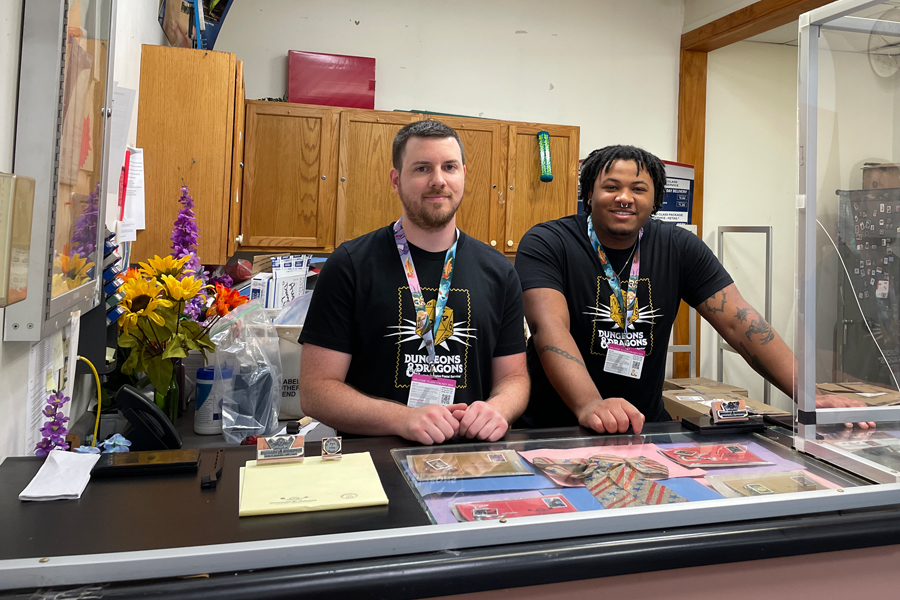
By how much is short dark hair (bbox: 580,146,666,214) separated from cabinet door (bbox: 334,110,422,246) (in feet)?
5.24

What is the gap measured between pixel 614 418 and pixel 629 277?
690 mm

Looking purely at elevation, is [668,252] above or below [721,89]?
below

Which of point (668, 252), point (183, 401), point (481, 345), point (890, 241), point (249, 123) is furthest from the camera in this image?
point (249, 123)

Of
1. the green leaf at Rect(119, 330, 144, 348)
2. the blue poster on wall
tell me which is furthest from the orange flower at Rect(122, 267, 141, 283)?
the blue poster on wall

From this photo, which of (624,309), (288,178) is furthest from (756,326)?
(288,178)

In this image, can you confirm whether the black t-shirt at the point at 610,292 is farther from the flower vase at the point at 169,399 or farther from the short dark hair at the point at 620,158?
the flower vase at the point at 169,399

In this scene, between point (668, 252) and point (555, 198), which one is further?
point (555, 198)

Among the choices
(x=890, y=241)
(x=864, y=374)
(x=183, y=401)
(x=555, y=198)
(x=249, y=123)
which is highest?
(x=249, y=123)

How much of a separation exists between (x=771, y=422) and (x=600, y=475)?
A: 53 centimetres

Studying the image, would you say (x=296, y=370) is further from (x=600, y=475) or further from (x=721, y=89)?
(x=721, y=89)

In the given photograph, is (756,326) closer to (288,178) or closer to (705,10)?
(288,178)

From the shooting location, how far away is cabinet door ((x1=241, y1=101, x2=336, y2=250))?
10.7 feet

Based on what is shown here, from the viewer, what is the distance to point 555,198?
12.1 feet

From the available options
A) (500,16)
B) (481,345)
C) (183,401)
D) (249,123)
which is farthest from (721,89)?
(183,401)
